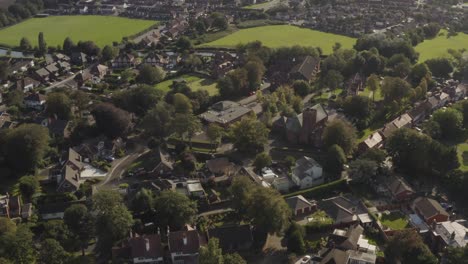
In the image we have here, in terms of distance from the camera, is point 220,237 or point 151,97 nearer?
Result: point 220,237

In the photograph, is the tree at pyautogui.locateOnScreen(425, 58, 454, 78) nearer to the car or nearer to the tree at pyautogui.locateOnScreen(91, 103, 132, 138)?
the tree at pyautogui.locateOnScreen(91, 103, 132, 138)

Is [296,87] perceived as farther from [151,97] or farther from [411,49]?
[411,49]

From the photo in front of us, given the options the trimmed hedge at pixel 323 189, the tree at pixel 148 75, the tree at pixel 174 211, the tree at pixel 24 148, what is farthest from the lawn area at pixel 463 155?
the tree at pixel 24 148

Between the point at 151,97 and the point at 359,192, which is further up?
the point at 151,97

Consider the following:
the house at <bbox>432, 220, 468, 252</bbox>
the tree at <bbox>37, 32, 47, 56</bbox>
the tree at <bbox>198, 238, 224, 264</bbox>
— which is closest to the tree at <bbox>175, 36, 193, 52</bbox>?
the tree at <bbox>37, 32, 47, 56</bbox>

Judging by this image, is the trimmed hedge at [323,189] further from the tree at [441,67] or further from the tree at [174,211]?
the tree at [441,67]

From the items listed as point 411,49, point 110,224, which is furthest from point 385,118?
point 110,224

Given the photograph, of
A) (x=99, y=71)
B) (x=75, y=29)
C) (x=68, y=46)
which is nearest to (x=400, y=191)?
(x=99, y=71)
